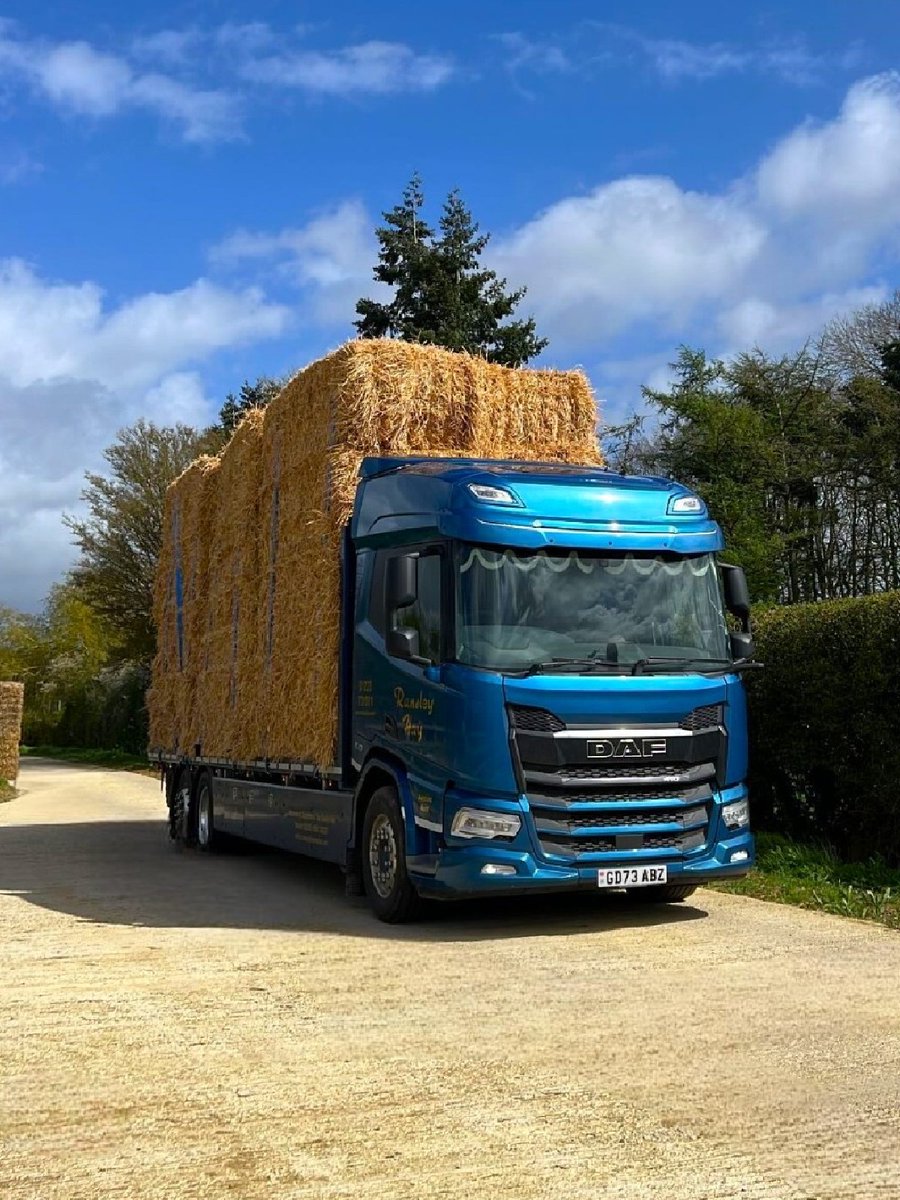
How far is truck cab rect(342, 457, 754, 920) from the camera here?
9.05 meters

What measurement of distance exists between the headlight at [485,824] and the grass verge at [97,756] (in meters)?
28.6

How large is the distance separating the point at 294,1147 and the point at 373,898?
5277mm

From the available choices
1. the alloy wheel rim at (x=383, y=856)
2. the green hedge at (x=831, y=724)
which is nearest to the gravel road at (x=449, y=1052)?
the alloy wheel rim at (x=383, y=856)

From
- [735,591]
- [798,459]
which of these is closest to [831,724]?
[735,591]

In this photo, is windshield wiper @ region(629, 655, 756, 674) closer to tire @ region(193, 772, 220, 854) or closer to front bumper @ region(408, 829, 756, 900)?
front bumper @ region(408, 829, 756, 900)

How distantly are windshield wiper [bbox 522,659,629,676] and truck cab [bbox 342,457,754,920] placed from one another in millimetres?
15

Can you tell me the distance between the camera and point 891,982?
7695mm

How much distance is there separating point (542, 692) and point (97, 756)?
4029 cm

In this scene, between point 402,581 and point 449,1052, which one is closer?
point 449,1052

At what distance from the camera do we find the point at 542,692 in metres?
9.08

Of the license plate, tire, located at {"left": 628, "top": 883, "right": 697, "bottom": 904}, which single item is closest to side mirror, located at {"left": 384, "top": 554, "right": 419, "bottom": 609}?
the license plate

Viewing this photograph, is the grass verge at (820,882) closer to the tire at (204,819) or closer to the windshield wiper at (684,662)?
the windshield wiper at (684,662)

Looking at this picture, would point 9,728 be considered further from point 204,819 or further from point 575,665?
point 575,665

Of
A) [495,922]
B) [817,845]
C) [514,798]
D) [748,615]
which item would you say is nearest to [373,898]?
[495,922]
